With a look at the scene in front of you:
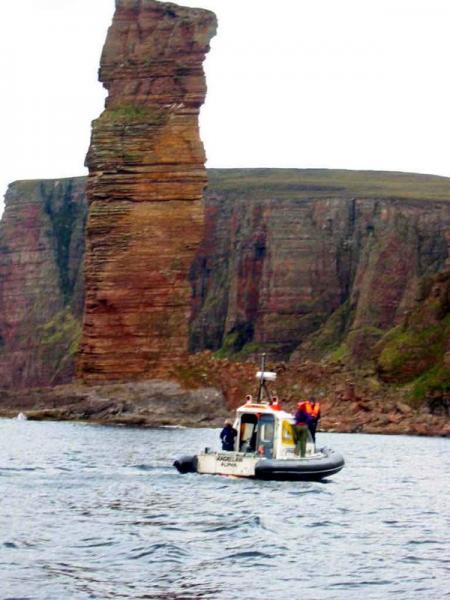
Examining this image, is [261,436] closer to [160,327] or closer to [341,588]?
[341,588]

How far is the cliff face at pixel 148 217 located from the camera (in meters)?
194

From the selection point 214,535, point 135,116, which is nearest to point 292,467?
point 214,535

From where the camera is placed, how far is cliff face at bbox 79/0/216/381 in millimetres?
194000

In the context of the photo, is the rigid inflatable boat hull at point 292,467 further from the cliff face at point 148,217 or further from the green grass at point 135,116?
the green grass at point 135,116

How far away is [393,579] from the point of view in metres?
48.1

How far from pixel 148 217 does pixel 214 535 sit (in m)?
140

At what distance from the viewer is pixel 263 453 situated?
7275cm

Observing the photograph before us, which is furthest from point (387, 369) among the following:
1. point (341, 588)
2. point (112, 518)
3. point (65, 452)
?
point (341, 588)

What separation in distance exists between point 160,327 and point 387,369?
24.3 meters

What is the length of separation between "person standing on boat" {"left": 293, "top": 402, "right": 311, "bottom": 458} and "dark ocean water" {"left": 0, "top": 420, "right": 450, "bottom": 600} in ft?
5.64

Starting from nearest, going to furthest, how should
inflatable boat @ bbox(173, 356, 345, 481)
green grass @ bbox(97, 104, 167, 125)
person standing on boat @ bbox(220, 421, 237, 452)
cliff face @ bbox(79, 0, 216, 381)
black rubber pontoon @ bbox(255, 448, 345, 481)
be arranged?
1. black rubber pontoon @ bbox(255, 448, 345, 481)
2. inflatable boat @ bbox(173, 356, 345, 481)
3. person standing on boat @ bbox(220, 421, 237, 452)
4. cliff face @ bbox(79, 0, 216, 381)
5. green grass @ bbox(97, 104, 167, 125)

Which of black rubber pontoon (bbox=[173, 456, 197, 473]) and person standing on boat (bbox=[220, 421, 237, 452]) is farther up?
person standing on boat (bbox=[220, 421, 237, 452])

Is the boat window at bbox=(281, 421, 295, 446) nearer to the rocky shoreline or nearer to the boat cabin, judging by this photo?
the boat cabin

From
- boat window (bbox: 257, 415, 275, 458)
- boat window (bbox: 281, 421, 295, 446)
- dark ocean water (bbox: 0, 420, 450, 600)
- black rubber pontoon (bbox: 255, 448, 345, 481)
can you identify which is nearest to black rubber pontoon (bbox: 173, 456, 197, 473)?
dark ocean water (bbox: 0, 420, 450, 600)
